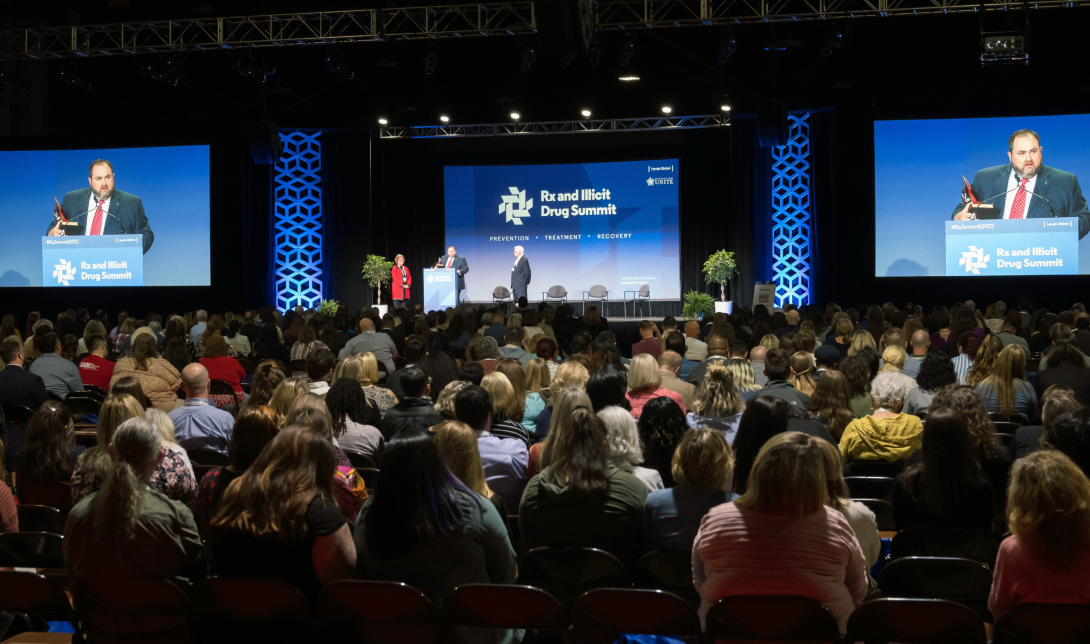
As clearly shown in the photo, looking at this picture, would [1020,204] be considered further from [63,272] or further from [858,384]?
[63,272]

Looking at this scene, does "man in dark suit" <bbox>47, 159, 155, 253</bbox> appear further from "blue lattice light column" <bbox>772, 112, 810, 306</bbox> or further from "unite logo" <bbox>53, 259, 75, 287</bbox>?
"blue lattice light column" <bbox>772, 112, 810, 306</bbox>

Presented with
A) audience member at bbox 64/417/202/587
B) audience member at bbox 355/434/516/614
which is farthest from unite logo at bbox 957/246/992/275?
audience member at bbox 64/417/202/587

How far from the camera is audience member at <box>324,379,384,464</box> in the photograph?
4.80m

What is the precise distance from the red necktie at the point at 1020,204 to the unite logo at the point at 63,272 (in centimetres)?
1637

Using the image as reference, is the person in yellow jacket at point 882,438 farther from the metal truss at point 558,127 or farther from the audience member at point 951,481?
the metal truss at point 558,127

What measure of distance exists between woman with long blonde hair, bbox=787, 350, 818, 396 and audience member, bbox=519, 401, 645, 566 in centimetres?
264

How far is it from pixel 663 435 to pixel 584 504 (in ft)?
2.93

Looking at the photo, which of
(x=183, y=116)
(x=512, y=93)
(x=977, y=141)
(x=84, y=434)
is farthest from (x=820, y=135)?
(x=84, y=434)

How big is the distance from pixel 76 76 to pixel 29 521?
39.6 feet

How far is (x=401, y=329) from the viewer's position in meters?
10.0

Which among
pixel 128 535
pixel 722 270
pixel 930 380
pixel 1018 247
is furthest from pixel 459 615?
pixel 722 270

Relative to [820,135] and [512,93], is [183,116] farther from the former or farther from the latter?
[820,135]

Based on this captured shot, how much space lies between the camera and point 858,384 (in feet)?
18.0

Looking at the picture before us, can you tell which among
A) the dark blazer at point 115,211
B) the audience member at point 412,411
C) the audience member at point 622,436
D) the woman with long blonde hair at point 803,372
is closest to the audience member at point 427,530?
the audience member at point 622,436
